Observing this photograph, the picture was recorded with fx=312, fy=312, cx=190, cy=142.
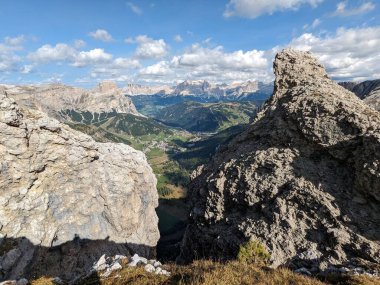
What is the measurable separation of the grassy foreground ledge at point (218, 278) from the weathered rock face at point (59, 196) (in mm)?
32074

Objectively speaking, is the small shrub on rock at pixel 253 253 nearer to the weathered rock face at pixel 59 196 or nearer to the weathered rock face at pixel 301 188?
the weathered rock face at pixel 301 188

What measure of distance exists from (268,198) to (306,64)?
24.6 metres

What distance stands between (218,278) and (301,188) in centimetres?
1567

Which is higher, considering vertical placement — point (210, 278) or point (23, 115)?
point (23, 115)

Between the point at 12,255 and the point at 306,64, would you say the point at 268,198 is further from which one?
the point at 12,255

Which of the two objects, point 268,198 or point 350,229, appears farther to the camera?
point 268,198

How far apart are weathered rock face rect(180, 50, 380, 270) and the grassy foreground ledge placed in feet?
20.9

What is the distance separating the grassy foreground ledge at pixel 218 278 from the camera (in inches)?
683

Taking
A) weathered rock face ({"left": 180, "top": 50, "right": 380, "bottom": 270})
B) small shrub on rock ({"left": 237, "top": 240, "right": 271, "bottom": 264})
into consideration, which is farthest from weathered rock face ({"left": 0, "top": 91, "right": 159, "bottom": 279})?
small shrub on rock ({"left": 237, "top": 240, "right": 271, "bottom": 264})

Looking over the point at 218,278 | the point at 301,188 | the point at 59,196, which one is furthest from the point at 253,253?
the point at 59,196

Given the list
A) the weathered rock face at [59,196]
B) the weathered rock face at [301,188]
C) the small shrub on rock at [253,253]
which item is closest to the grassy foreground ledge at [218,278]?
the small shrub on rock at [253,253]

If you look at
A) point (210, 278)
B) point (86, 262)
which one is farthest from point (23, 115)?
point (210, 278)

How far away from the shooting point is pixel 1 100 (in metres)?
50.6

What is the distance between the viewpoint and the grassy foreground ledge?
1736 cm
